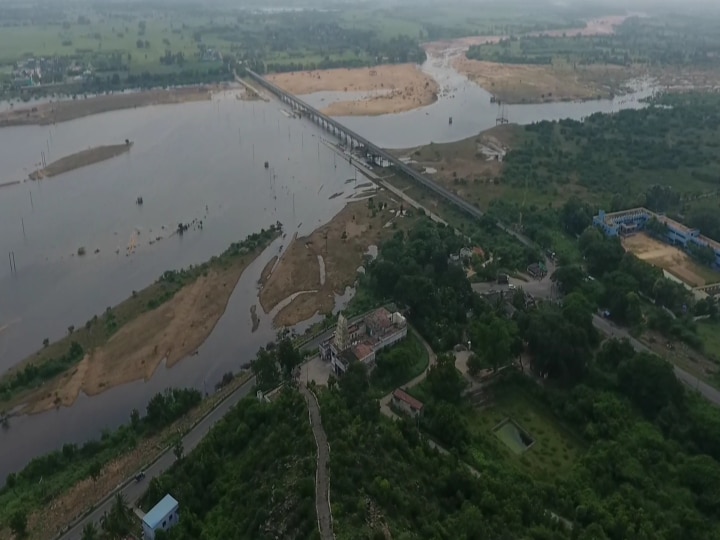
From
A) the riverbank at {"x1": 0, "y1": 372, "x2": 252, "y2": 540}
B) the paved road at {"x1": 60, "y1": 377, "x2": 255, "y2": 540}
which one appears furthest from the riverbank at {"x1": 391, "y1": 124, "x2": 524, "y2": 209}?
the riverbank at {"x1": 0, "y1": 372, "x2": 252, "y2": 540}

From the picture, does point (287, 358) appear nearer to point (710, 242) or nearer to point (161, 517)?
point (161, 517)

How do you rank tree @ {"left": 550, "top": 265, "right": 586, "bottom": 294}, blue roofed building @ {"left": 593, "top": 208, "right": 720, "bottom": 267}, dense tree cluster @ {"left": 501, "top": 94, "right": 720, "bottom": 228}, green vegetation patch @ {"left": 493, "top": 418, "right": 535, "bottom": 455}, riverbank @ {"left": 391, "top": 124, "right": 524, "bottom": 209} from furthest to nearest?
riverbank @ {"left": 391, "top": 124, "right": 524, "bottom": 209} → dense tree cluster @ {"left": 501, "top": 94, "right": 720, "bottom": 228} → blue roofed building @ {"left": 593, "top": 208, "right": 720, "bottom": 267} → tree @ {"left": 550, "top": 265, "right": 586, "bottom": 294} → green vegetation patch @ {"left": 493, "top": 418, "right": 535, "bottom": 455}

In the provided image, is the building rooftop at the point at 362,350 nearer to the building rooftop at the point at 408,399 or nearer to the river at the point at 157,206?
the building rooftop at the point at 408,399

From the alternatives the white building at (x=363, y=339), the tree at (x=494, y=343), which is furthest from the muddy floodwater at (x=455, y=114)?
the tree at (x=494, y=343)

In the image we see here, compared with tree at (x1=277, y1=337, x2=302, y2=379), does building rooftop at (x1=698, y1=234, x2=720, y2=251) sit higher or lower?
lower

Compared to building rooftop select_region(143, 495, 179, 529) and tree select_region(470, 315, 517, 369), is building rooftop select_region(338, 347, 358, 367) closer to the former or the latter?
tree select_region(470, 315, 517, 369)

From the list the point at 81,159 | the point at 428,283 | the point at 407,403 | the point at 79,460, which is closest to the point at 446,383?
the point at 407,403

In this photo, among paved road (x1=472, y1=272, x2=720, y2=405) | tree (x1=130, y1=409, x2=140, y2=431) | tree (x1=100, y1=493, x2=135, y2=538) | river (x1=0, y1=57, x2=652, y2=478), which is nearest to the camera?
tree (x1=100, y1=493, x2=135, y2=538)
